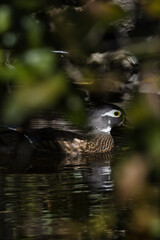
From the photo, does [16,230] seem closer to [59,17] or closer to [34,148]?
[59,17]

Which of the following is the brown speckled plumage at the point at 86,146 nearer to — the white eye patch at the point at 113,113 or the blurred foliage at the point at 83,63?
the white eye patch at the point at 113,113

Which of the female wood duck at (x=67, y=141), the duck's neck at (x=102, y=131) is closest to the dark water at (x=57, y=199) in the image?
the female wood duck at (x=67, y=141)

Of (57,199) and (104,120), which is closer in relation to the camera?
(57,199)

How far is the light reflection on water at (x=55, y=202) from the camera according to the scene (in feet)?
12.1

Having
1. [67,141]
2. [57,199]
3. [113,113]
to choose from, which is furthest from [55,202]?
[113,113]

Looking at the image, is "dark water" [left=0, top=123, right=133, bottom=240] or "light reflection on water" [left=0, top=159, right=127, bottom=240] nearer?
"dark water" [left=0, top=123, right=133, bottom=240]

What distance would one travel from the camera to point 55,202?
16.1 feet

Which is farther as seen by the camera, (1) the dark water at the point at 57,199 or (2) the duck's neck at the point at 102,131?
(2) the duck's neck at the point at 102,131

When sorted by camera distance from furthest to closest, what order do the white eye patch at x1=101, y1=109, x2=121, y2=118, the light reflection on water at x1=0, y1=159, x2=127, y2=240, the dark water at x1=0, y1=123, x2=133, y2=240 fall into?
the white eye patch at x1=101, y1=109, x2=121, y2=118 → the light reflection on water at x1=0, y1=159, x2=127, y2=240 → the dark water at x1=0, y1=123, x2=133, y2=240

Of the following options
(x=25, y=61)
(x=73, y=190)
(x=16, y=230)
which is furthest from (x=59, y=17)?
(x=73, y=190)

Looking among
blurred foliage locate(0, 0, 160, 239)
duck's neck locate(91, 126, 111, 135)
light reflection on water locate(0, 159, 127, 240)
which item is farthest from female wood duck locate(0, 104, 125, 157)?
blurred foliage locate(0, 0, 160, 239)

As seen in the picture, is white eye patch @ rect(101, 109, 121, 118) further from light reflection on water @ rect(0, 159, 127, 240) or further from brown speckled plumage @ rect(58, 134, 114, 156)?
light reflection on water @ rect(0, 159, 127, 240)

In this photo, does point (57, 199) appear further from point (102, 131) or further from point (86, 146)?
point (102, 131)

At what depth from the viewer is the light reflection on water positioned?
12.1ft
